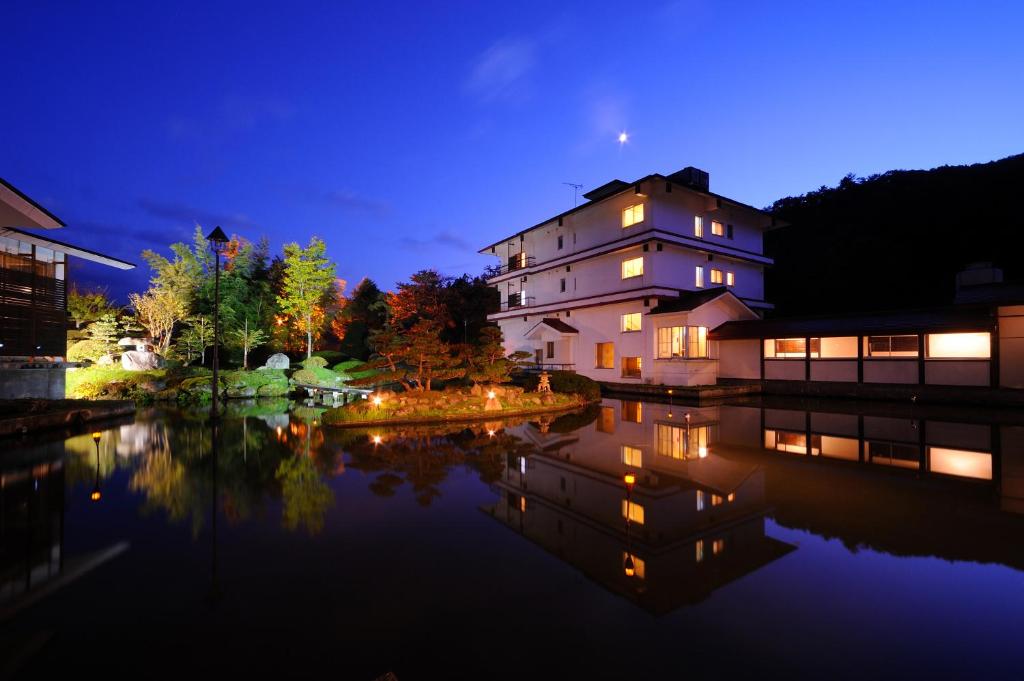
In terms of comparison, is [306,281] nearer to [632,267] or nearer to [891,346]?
[632,267]

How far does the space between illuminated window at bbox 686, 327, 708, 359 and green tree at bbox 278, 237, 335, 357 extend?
23.8 metres

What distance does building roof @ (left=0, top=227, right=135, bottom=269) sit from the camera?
49.8ft

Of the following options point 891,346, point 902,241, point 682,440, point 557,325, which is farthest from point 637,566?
point 902,241

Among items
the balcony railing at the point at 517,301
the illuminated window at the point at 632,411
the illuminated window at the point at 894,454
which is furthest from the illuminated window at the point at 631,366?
the illuminated window at the point at 894,454

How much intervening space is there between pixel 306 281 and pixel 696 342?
994 inches

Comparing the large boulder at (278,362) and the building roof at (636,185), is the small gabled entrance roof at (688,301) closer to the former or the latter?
the building roof at (636,185)

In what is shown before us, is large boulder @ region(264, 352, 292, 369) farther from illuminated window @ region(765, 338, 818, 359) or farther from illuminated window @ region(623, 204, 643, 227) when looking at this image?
illuminated window @ region(765, 338, 818, 359)

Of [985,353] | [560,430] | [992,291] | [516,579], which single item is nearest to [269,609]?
[516,579]

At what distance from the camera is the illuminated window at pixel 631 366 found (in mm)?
26530

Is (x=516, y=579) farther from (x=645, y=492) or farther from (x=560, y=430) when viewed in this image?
(x=560, y=430)

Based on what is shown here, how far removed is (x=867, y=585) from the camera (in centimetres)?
448

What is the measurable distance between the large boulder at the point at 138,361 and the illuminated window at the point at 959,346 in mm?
34909

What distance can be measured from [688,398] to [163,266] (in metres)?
32.9

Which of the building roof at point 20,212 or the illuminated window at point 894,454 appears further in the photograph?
the building roof at point 20,212
